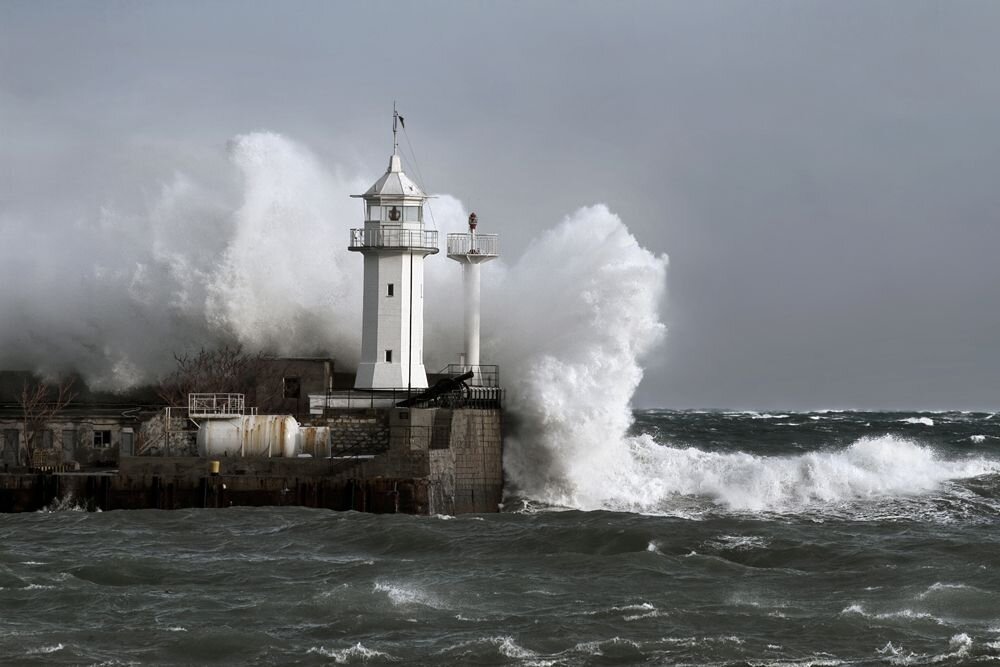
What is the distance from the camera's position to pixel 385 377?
122 ft

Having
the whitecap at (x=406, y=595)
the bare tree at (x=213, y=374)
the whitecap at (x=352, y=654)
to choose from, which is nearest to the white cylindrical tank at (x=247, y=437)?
the bare tree at (x=213, y=374)

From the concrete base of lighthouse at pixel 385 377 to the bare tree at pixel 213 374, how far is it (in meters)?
3.58

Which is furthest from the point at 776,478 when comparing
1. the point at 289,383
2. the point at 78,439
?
the point at 78,439

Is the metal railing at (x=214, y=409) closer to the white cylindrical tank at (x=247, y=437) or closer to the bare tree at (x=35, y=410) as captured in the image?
the white cylindrical tank at (x=247, y=437)

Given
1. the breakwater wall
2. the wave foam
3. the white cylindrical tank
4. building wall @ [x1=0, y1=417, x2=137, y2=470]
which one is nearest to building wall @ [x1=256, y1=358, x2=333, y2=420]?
building wall @ [x1=0, y1=417, x2=137, y2=470]

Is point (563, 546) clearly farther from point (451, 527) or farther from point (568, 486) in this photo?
point (568, 486)

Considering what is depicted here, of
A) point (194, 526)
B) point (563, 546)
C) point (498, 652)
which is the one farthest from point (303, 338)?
point (498, 652)

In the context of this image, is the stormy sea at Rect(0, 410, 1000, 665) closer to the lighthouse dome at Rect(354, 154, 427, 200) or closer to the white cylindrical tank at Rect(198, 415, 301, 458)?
the white cylindrical tank at Rect(198, 415, 301, 458)

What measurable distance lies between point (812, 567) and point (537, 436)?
1357cm

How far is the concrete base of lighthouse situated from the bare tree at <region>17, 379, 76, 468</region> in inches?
296

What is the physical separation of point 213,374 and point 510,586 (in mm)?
20813

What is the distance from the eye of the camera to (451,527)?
2922 cm

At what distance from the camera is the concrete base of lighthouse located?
37.1 meters

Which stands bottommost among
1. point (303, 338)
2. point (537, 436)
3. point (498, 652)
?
point (498, 652)
